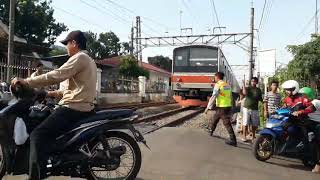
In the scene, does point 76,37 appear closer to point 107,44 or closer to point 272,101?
point 272,101

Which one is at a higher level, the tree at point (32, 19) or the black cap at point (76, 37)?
the tree at point (32, 19)

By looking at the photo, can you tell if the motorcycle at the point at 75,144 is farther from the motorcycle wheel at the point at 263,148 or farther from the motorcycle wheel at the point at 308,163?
the motorcycle wheel at the point at 308,163

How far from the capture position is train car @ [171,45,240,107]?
24.4 meters

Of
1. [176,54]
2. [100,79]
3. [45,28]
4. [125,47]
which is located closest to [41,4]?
[45,28]

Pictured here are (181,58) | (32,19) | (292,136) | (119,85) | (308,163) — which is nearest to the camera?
(292,136)

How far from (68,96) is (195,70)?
1993 cm

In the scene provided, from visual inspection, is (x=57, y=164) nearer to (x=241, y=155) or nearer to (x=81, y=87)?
(x=81, y=87)

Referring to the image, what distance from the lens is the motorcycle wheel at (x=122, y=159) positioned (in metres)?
5.43

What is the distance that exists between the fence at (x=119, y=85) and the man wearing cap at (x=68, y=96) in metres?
23.6

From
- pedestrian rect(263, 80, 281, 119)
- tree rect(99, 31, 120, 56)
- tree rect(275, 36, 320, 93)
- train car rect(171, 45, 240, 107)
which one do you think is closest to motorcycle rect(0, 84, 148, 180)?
pedestrian rect(263, 80, 281, 119)

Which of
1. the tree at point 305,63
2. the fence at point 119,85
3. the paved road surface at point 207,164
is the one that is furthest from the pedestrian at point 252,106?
the fence at point 119,85

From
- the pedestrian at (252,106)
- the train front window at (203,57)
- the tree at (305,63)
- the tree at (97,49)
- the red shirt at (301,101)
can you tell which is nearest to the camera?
the red shirt at (301,101)

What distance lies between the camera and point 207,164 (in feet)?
25.6

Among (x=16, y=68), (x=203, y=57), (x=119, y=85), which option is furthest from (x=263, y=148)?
(x=119, y=85)
